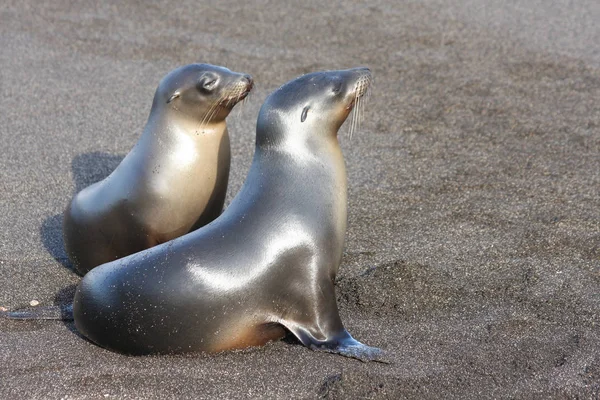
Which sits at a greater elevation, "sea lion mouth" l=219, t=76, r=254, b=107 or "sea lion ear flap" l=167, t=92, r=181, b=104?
"sea lion mouth" l=219, t=76, r=254, b=107

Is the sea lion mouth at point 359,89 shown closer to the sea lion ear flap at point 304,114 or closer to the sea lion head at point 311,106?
the sea lion head at point 311,106

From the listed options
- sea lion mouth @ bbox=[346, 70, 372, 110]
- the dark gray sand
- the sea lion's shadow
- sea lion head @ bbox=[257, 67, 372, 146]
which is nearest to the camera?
the dark gray sand

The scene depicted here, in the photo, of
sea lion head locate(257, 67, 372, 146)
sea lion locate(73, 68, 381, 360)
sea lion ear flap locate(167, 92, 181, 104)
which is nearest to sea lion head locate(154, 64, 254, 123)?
sea lion ear flap locate(167, 92, 181, 104)

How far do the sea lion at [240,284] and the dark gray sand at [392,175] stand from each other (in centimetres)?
11

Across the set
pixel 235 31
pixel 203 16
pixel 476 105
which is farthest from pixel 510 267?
pixel 203 16

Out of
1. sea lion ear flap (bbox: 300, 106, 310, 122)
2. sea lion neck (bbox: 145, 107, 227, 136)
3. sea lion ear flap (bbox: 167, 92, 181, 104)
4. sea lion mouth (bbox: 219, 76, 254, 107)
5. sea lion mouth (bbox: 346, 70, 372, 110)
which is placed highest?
sea lion mouth (bbox: 346, 70, 372, 110)

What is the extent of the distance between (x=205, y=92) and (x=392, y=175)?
1.96 m

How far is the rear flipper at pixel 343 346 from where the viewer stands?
162 inches

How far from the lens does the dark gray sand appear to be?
4.04 meters

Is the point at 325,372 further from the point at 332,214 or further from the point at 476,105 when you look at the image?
the point at 476,105

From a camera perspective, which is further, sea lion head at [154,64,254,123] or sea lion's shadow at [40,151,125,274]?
sea lion's shadow at [40,151,125,274]

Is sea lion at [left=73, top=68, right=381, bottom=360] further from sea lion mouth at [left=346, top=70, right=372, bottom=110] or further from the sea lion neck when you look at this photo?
the sea lion neck

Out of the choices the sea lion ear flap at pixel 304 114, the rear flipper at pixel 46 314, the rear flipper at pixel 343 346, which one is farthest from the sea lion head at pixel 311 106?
the rear flipper at pixel 46 314

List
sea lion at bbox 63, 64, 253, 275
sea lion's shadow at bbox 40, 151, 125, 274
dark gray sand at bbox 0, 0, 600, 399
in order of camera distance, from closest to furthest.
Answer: dark gray sand at bbox 0, 0, 600, 399, sea lion at bbox 63, 64, 253, 275, sea lion's shadow at bbox 40, 151, 125, 274
